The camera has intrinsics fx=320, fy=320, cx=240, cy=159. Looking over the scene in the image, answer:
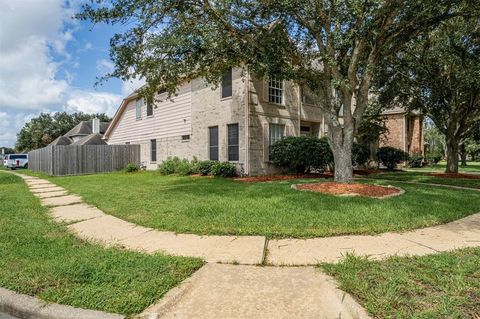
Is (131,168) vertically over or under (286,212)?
over

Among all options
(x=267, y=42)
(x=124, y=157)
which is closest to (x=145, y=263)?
(x=267, y=42)

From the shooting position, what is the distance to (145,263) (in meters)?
3.59

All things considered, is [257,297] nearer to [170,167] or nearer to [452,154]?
[170,167]

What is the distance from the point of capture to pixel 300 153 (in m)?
13.7

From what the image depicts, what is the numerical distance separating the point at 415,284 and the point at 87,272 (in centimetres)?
323

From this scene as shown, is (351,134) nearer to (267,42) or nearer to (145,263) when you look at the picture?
(267,42)

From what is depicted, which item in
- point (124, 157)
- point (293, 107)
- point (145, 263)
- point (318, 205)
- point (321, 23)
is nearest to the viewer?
point (145, 263)

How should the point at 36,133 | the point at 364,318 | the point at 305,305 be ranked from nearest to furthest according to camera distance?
the point at 364,318 → the point at 305,305 → the point at 36,133

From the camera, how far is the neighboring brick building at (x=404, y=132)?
26.5 m

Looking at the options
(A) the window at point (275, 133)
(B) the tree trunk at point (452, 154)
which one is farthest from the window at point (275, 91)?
(B) the tree trunk at point (452, 154)

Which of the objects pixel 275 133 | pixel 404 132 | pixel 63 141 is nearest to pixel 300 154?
pixel 275 133

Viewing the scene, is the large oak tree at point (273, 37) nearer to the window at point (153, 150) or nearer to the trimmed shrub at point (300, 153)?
the trimmed shrub at point (300, 153)

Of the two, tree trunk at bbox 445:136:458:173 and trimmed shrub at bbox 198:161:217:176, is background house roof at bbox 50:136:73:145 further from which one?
tree trunk at bbox 445:136:458:173

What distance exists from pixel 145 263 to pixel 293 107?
522 inches
